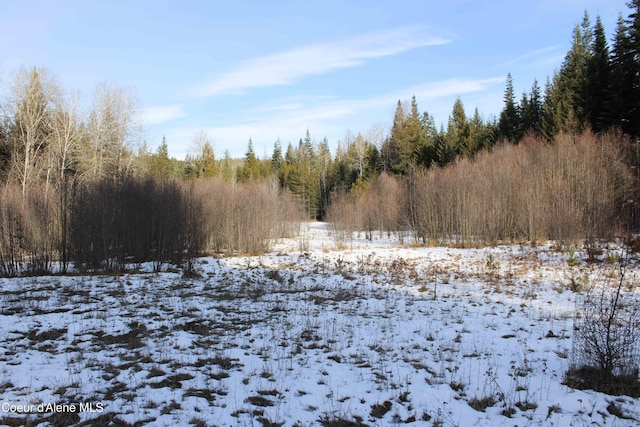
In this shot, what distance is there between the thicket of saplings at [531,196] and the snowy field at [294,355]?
25.4 ft

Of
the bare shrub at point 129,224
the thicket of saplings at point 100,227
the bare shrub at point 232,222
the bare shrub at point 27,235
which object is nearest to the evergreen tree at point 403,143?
the bare shrub at point 232,222

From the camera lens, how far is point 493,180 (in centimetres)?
2361

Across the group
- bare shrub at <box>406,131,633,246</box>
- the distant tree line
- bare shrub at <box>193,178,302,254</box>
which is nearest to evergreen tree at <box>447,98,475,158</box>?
the distant tree line

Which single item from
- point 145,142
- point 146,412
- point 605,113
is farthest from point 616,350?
point 145,142

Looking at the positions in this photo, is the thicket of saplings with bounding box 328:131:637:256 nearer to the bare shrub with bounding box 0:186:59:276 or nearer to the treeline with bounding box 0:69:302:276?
the treeline with bounding box 0:69:302:276

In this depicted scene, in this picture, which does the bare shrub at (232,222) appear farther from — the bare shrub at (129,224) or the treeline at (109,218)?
the bare shrub at (129,224)

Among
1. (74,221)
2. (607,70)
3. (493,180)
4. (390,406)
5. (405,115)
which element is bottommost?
(390,406)

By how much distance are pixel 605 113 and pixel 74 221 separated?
32163 mm

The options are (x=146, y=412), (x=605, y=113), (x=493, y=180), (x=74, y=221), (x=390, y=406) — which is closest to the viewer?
(x=146, y=412)

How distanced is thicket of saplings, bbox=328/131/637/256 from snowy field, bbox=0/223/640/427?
25.4ft

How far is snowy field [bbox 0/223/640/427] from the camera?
419 cm

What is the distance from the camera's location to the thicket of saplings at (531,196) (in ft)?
57.8

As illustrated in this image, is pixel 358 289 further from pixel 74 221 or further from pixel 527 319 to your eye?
pixel 74 221

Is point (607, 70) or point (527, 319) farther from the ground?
point (607, 70)
